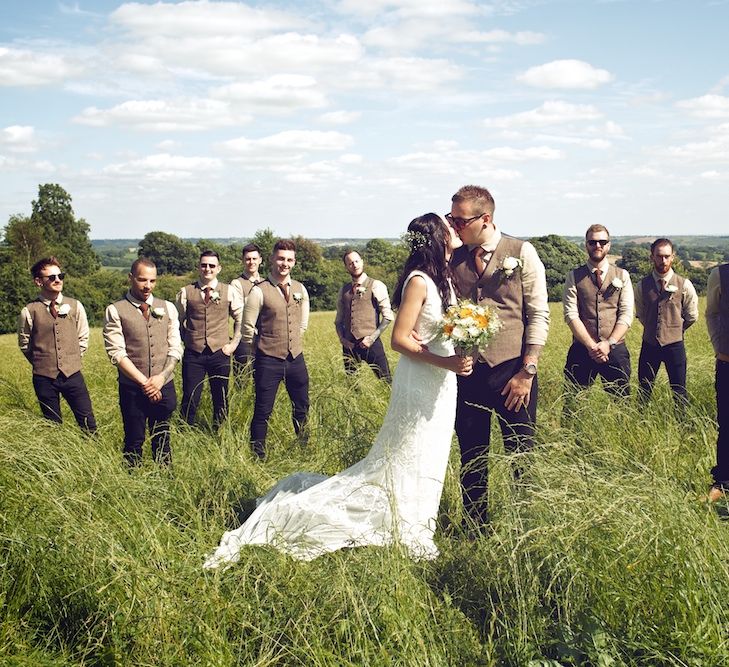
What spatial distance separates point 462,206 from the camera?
15.5ft

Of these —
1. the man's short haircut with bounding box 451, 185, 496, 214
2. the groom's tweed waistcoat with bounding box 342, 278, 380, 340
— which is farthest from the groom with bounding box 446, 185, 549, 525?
the groom's tweed waistcoat with bounding box 342, 278, 380, 340

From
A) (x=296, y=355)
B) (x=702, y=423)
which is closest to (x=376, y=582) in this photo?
(x=702, y=423)

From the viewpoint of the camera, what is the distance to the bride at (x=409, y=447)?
4465 millimetres

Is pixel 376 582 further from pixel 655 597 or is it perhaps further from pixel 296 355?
pixel 296 355

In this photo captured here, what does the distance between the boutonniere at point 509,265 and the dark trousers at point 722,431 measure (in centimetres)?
185

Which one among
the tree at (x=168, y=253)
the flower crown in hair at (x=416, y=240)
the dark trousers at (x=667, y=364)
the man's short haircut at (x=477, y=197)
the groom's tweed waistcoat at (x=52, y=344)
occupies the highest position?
the tree at (x=168, y=253)

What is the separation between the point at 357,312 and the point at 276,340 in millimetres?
2641

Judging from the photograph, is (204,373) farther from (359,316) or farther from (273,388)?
(359,316)

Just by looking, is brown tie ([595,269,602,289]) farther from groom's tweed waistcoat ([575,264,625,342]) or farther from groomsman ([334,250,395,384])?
groomsman ([334,250,395,384])

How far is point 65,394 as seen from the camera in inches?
294

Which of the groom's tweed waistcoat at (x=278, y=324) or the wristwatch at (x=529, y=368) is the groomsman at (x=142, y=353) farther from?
the wristwatch at (x=529, y=368)

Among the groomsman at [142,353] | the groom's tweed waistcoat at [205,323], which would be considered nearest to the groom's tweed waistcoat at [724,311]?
the groomsman at [142,353]

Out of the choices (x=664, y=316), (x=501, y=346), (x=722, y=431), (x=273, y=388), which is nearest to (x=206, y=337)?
(x=273, y=388)

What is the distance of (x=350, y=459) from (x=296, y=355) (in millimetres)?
1937
